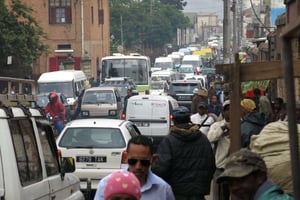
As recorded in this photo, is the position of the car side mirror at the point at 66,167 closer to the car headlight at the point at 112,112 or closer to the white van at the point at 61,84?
the car headlight at the point at 112,112

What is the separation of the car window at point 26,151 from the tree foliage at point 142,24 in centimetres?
9687

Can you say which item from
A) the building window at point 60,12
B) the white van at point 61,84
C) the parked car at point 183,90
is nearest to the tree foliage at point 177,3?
the building window at point 60,12

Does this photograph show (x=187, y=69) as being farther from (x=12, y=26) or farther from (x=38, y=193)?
(x=38, y=193)

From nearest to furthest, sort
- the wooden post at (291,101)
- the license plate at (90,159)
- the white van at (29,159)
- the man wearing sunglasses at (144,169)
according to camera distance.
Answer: the wooden post at (291,101) → the man wearing sunglasses at (144,169) → the white van at (29,159) → the license plate at (90,159)

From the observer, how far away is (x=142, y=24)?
4803 inches

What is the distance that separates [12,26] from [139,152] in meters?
44.9

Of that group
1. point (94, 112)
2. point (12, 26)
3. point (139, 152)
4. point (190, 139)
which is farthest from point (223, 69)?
point (12, 26)

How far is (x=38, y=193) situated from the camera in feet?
26.5

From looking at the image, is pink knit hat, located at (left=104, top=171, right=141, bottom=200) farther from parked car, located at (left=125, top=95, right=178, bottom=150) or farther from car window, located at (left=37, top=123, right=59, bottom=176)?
parked car, located at (left=125, top=95, right=178, bottom=150)

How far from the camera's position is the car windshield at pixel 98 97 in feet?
118

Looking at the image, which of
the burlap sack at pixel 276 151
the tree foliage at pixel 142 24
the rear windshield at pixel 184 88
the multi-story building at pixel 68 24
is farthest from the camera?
the tree foliage at pixel 142 24

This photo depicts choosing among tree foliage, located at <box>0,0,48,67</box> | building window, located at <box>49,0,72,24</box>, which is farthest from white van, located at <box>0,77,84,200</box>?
building window, located at <box>49,0,72,24</box>

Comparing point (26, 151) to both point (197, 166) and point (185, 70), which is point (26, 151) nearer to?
point (197, 166)

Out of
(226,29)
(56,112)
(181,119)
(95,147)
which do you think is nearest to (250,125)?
(181,119)
